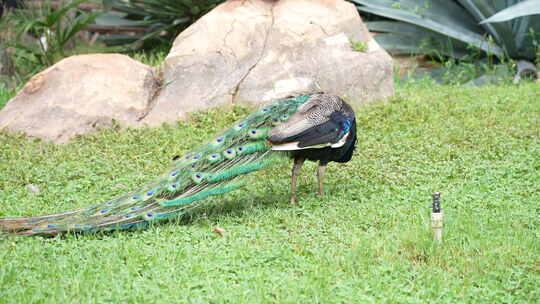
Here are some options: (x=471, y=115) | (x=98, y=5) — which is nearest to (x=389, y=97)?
(x=471, y=115)

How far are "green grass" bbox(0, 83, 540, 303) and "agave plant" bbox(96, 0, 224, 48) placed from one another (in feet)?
9.95

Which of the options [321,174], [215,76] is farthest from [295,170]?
[215,76]

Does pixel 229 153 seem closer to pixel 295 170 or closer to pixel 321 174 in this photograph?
pixel 295 170

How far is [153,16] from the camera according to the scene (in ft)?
33.0

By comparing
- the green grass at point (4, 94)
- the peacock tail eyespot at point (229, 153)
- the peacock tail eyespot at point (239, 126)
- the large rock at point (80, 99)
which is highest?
the peacock tail eyespot at point (239, 126)

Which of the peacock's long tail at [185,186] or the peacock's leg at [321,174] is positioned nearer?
the peacock's long tail at [185,186]

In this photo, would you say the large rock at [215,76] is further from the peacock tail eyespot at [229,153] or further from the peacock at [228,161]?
the peacock tail eyespot at [229,153]

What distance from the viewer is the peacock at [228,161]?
166 inches

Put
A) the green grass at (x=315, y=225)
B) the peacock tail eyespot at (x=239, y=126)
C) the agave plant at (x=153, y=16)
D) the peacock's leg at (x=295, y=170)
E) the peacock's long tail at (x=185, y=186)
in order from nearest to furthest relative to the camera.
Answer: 1. the green grass at (x=315, y=225)
2. the peacock's long tail at (x=185, y=186)
3. the peacock tail eyespot at (x=239, y=126)
4. the peacock's leg at (x=295, y=170)
5. the agave plant at (x=153, y=16)

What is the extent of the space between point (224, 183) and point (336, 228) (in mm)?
800

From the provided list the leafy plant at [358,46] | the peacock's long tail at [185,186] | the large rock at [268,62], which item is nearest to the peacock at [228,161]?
the peacock's long tail at [185,186]

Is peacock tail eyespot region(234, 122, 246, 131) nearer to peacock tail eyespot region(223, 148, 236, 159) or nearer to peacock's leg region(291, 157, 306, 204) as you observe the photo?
peacock tail eyespot region(223, 148, 236, 159)

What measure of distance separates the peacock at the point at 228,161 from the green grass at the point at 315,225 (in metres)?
0.10

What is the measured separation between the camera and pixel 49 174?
5.77 metres
